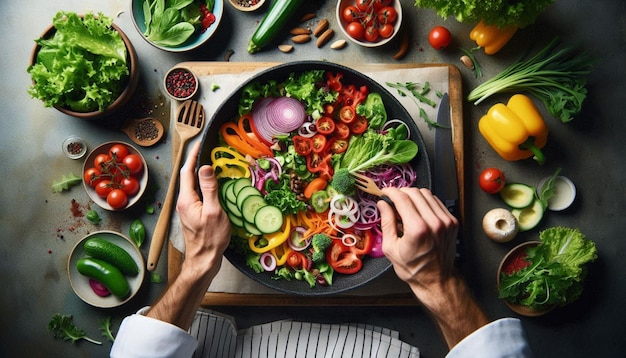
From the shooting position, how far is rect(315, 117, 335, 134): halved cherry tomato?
2.95 metres

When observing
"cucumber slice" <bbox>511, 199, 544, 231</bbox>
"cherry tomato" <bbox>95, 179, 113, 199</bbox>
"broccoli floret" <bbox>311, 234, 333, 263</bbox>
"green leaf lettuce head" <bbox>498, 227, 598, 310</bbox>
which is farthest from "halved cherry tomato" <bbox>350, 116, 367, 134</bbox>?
"cherry tomato" <bbox>95, 179, 113, 199</bbox>

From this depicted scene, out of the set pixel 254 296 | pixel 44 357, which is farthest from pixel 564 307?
pixel 44 357

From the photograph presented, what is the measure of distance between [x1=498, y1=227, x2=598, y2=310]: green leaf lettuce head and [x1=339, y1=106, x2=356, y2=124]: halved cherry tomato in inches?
52.1

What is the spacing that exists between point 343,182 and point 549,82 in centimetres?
145

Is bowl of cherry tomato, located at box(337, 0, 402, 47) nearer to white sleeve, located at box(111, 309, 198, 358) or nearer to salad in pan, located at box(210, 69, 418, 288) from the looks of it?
salad in pan, located at box(210, 69, 418, 288)

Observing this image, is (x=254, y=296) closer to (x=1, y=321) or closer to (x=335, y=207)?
(x=335, y=207)

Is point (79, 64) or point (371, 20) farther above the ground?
point (371, 20)

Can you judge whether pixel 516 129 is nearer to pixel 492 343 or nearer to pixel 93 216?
pixel 492 343

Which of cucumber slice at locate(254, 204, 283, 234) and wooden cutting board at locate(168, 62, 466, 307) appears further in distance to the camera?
wooden cutting board at locate(168, 62, 466, 307)

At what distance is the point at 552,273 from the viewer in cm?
298

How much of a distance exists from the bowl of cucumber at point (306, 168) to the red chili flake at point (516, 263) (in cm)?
80

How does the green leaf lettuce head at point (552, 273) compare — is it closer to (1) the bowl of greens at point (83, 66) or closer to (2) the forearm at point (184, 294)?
(2) the forearm at point (184, 294)

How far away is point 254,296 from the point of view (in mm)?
3160

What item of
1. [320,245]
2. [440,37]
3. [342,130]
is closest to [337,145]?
[342,130]
